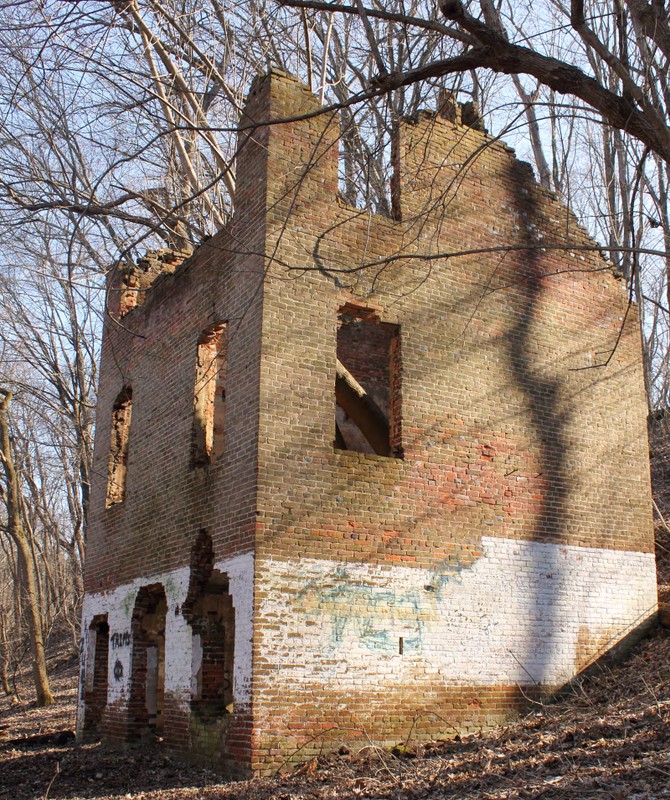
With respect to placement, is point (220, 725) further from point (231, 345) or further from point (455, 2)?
point (455, 2)

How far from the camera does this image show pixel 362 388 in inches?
527

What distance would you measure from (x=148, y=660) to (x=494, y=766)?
5796mm

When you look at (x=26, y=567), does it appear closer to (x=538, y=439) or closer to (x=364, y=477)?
(x=364, y=477)

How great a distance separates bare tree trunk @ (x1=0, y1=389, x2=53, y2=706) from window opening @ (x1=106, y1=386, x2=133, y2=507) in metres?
7.84

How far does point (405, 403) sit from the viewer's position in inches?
418

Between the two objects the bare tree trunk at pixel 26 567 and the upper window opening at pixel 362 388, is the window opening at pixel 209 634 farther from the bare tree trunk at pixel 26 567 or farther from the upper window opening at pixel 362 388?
the bare tree trunk at pixel 26 567

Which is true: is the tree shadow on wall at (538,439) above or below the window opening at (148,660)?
above

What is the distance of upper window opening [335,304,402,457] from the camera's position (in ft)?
42.0

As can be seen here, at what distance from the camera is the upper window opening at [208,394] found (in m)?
11.4

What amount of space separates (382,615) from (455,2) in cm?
644

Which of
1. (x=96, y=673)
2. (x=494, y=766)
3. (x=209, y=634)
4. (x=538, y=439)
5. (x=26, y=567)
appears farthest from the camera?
(x=26, y=567)

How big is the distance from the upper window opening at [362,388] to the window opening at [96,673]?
4.81 m

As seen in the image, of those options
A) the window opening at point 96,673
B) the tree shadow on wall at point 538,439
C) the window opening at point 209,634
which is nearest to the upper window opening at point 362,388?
the tree shadow on wall at point 538,439

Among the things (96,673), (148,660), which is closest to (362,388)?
(148,660)
